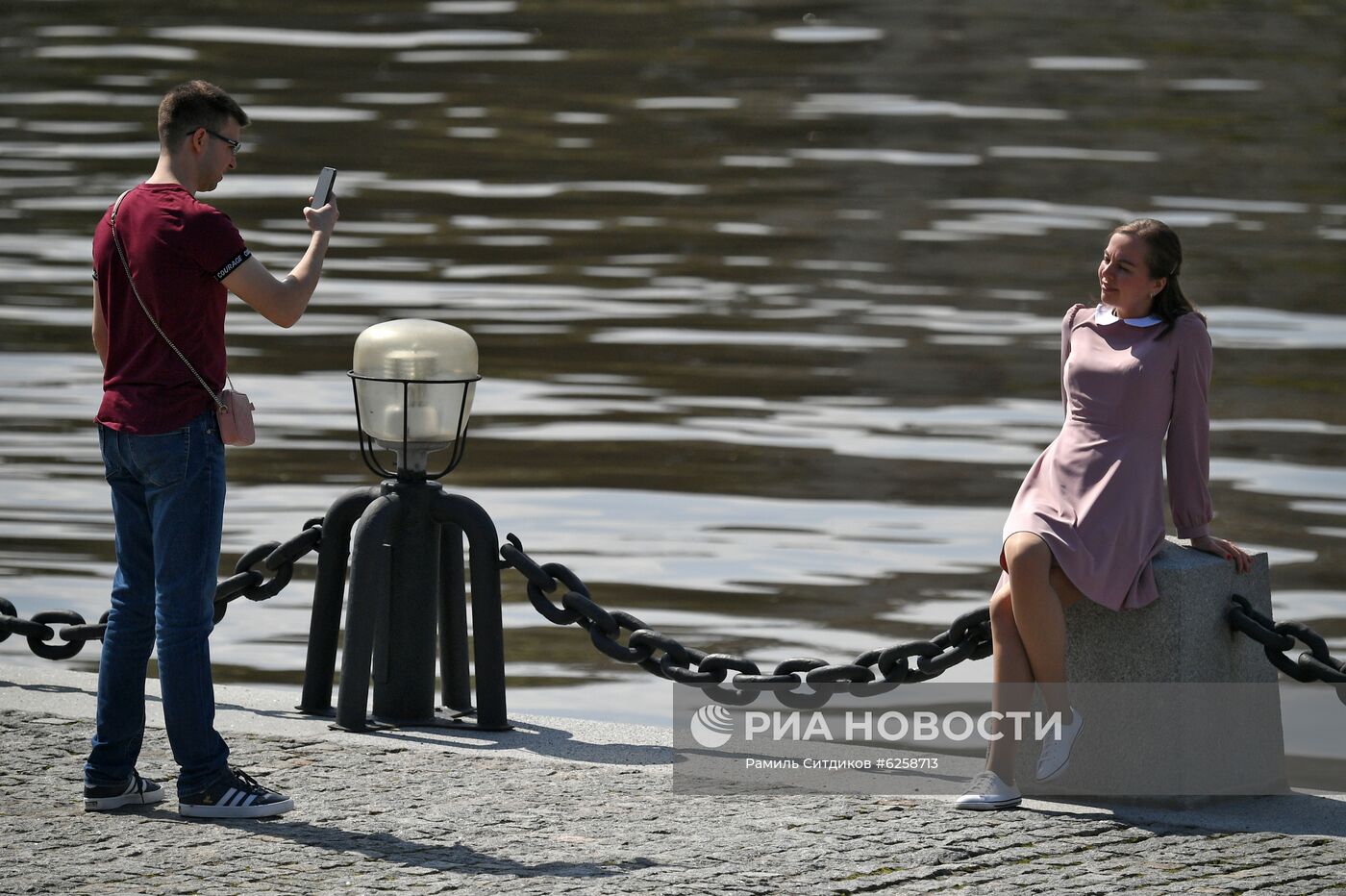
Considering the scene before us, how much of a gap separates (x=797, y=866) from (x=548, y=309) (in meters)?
11.4

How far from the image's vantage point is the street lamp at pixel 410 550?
6828mm

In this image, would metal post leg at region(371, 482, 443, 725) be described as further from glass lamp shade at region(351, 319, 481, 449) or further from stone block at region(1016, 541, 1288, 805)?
stone block at region(1016, 541, 1288, 805)

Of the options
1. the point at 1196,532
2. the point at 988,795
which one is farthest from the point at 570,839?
the point at 1196,532

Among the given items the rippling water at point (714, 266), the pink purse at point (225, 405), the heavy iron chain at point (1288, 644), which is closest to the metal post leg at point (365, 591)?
the pink purse at point (225, 405)

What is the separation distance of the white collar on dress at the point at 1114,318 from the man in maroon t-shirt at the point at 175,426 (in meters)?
2.30

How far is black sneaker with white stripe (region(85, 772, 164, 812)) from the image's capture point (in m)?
5.78

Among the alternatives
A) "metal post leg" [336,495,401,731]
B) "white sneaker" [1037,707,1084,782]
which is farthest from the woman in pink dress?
"metal post leg" [336,495,401,731]

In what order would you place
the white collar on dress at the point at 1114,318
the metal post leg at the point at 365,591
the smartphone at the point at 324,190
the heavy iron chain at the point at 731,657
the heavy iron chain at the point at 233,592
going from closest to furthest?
the smartphone at the point at 324,190 → the white collar on dress at the point at 1114,318 → the heavy iron chain at the point at 731,657 → the metal post leg at the point at 365,591 → the heavy iron chain at the point at 233,592

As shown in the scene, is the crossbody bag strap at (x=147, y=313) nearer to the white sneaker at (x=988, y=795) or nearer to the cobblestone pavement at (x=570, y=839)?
the cobblestone pavement at (x=570, y=839)

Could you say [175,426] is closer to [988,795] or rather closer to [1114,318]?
[988,795]

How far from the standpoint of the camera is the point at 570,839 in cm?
557

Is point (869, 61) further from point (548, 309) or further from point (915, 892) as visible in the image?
point (915, 892)

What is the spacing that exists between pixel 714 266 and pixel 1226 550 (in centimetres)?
1221

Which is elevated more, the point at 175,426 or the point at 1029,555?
the point at 175,426
